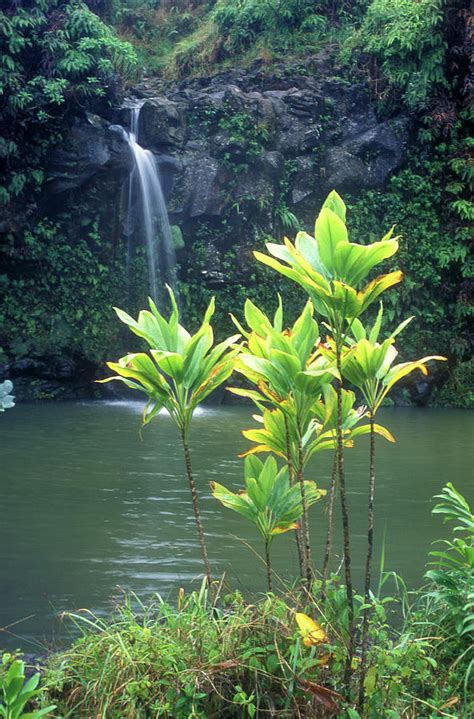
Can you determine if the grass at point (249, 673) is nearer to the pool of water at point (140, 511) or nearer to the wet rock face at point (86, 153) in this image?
the pool of water at point (140, 511)

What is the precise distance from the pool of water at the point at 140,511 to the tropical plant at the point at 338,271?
126 centimetres

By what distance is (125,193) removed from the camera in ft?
44.1

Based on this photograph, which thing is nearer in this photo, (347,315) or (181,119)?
(347,315)

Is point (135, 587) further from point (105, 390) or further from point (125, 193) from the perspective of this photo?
point (125, 193)

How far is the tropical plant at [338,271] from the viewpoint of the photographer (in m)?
2.08

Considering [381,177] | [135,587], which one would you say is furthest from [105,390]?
[135,587]

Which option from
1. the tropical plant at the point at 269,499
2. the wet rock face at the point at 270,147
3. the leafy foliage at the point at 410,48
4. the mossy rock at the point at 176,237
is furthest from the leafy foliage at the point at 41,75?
the tropical plant at the point at 269,499

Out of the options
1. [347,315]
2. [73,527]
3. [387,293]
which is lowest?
[73,527]

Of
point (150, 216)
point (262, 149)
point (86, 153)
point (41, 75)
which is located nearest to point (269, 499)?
point (86, 153)

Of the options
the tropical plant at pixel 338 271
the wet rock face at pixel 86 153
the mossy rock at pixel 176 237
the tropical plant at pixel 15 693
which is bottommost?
the tropical plant at pixel 15 693

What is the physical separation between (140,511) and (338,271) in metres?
3.98

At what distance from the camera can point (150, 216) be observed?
13.6 m

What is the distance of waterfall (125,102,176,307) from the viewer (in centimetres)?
1325

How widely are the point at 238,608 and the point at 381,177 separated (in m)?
12.3
